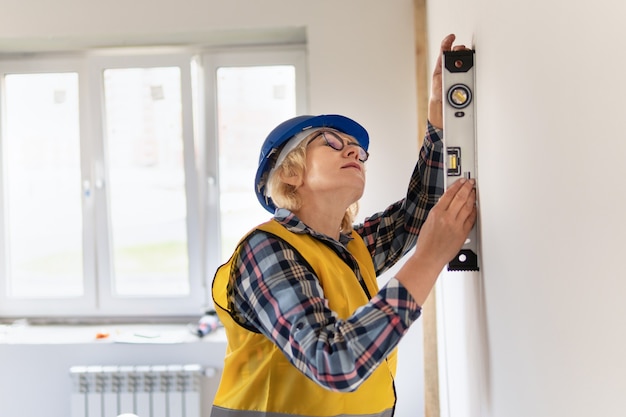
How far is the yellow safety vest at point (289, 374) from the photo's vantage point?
50.7 inches

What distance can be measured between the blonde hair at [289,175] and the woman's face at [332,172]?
12 mm

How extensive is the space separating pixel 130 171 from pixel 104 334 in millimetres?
847

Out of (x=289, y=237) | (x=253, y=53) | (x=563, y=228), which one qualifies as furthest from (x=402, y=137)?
(x=563, y=228)

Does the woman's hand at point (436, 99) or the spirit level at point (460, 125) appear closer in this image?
the spirit level at point (460, 125)

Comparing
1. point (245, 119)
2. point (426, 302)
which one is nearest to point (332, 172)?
point (426, 302)

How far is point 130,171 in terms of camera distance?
3.61 metres

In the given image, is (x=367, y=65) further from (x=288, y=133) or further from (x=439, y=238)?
(x=439, y=238)

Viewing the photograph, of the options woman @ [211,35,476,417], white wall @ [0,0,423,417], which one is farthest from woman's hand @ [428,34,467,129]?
white wall @ [0,0,423,417]

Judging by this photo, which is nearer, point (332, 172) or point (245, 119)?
point (332, 172)

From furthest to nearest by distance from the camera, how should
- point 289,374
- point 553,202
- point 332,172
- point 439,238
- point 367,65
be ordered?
point 367,65, point 332,172, point 289,374, point 439,238, point 553,202

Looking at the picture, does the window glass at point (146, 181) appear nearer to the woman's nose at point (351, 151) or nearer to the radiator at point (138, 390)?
the radiator at point (138, 390)

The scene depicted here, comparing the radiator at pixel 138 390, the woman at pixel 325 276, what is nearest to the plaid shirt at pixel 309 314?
the woman at pixel 325 276

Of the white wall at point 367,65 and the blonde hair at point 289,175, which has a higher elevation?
the white wall at point 367,65

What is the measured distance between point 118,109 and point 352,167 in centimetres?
242
